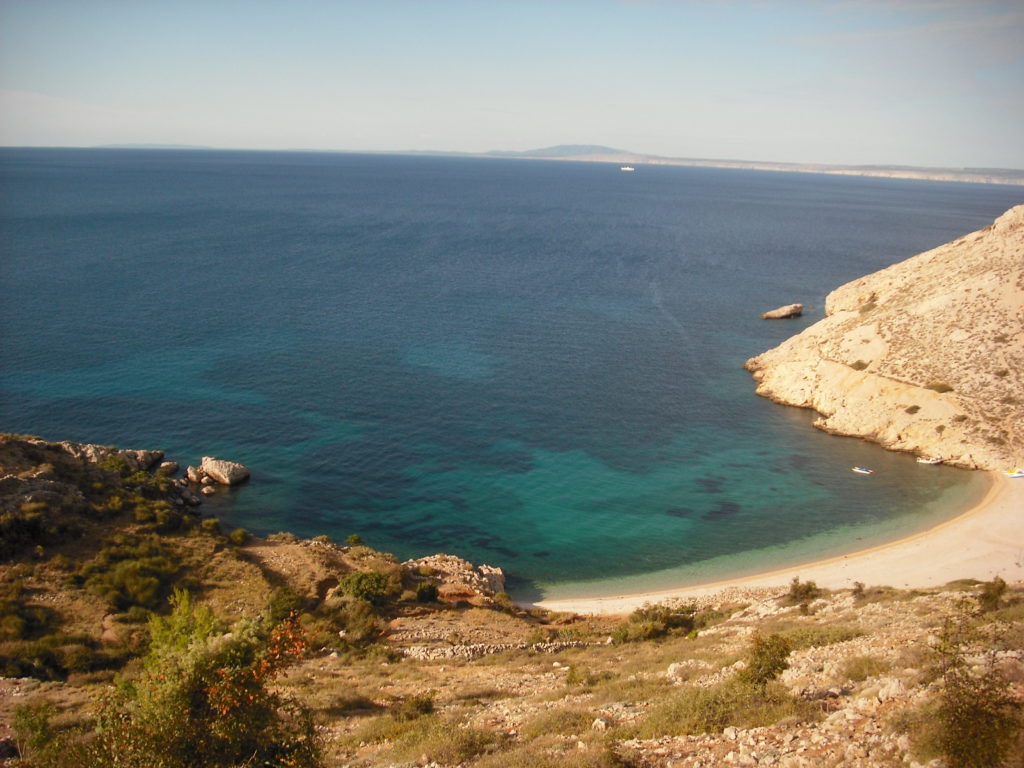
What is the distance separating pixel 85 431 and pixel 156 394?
29.7ft

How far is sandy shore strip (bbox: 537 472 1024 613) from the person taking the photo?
1535 inches

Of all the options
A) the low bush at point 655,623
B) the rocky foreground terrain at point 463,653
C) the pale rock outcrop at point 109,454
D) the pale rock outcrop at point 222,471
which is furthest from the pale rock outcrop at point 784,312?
the pale rock outcrop at point 109,454

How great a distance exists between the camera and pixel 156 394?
208 feet

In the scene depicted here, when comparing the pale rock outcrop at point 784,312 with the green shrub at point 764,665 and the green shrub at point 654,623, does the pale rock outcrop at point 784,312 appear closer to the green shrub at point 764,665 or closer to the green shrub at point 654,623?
the green shrub at point 654,623

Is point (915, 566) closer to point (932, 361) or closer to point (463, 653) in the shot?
point (932, 361)

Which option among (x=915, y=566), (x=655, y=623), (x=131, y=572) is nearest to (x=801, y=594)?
(x=655, y=623)

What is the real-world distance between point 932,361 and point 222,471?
62.6m

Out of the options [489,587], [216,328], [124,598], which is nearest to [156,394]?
[216,328]

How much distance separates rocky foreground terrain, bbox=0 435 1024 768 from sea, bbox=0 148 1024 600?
7.32 metres

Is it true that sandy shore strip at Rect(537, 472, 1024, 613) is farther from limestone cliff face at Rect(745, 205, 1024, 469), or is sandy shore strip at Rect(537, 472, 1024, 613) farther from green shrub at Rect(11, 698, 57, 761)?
green shrub at Rect(11, 698, 57, 761)

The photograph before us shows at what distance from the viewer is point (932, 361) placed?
202 feet

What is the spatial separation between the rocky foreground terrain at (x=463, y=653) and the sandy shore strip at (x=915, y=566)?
93.8 inches

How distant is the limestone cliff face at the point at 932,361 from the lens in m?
56.7

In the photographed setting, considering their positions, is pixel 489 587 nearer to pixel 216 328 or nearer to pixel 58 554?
pixel 58 554
